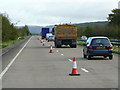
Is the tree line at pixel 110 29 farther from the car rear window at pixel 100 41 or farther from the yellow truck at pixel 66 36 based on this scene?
the car rear window at pixel 100 41

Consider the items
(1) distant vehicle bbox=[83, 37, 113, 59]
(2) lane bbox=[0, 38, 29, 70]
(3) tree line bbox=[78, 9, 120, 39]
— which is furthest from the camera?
(3) tree line bbox=[78, 9, 120, 39]

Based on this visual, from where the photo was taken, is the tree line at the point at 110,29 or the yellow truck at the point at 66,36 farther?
the tree line at the point at 110,29

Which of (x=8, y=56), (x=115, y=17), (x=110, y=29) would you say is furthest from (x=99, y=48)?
(x=115, y=17)

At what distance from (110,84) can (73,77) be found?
2.33 metres

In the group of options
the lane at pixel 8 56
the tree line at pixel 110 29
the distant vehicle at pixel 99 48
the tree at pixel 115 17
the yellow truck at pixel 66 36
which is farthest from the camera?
the tree at pixel 115 17

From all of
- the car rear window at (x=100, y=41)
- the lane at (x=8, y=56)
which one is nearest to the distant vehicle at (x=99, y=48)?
the car rear window at (x=100, y=41)

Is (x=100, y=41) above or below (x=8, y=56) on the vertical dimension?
above

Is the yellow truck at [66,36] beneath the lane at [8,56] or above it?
above

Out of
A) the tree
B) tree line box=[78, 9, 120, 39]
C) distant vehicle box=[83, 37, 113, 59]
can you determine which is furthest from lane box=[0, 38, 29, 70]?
the tree

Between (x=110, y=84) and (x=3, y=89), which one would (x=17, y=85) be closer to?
(x=3, y=89)

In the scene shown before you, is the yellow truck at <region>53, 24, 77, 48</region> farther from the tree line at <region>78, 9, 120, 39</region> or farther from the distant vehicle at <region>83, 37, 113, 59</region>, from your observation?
the tree line at <region>78, 9, 120, 39</region>

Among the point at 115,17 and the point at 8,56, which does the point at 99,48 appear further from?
the point at 115,17

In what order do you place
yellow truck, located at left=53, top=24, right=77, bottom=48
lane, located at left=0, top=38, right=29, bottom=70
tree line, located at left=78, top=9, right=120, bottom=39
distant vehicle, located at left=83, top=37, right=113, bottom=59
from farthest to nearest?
tree line, located at left=78, top=9, right=120, bottom=39 → yellow truck, located at left=53, top=24, right=77, bottom=48 → distant vehicle, located at left=83, top=37, right=113, bottom=59 → lane, located at left=0, top=38, right=29, bottom=70

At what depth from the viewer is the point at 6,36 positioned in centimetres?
6788
